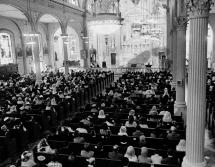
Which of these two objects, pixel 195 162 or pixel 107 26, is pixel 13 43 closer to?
pixel 107 26

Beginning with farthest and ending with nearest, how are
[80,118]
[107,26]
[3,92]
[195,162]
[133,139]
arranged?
1. [3,92]
2. [107,26]
3. [80,118]
4. [133,139]
5. [195,162]

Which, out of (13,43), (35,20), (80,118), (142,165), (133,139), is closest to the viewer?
(142,165)

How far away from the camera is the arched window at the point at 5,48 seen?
24737 mm

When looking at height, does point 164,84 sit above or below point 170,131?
above

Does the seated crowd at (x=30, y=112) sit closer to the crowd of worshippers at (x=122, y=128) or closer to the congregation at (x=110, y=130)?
the congregation at (x=110, y=130)

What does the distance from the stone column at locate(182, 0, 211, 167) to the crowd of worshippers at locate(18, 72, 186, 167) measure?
102cm

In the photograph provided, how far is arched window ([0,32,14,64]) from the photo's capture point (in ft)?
81.2

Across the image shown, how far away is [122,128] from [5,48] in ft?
66.0

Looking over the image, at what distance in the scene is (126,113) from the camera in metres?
11.3

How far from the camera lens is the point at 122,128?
8977mm

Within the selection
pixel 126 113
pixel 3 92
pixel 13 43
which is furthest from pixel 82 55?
pixel 126 113

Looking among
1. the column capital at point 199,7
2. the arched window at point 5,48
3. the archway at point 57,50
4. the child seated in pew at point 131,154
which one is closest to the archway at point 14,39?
the arched window at point 5,48

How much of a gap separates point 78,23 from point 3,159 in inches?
878

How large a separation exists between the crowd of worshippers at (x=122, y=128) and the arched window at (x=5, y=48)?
14385 millimetres
